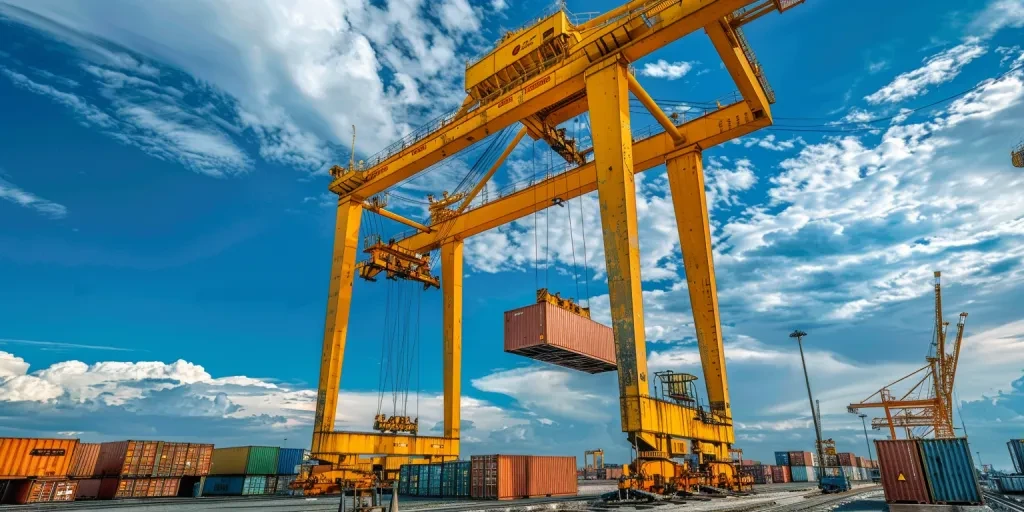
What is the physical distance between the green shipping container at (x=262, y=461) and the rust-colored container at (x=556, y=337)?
2035 centimetres

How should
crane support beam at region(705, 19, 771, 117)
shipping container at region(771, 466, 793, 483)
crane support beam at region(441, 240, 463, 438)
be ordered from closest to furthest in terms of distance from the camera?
1. crane support beam at region(705, 19, 771, 117)
2. crane support beam at region(441, 240, 463, 438)
3. shipping container at region(771, 466, 793, 483)

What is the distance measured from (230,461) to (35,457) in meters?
11.7

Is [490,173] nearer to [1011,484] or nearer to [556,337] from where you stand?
[556,337]

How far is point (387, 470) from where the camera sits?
23.0m

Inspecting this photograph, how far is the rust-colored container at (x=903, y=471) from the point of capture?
13898 millimetres

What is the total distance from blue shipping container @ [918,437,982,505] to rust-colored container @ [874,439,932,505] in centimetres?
16

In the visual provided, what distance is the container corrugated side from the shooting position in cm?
2927

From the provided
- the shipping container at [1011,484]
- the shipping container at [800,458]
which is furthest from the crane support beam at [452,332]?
the shipping container at [800,458]

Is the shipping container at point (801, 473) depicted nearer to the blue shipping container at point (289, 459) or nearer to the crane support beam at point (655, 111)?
the crane support beam at point (655, 111)

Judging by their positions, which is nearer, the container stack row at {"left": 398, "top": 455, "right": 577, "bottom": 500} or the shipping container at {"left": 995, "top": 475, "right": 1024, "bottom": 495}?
the container stack row at {"left": 398, "top": 455, "right": 577, "bottom": 500}

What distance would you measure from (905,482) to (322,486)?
1947 cm

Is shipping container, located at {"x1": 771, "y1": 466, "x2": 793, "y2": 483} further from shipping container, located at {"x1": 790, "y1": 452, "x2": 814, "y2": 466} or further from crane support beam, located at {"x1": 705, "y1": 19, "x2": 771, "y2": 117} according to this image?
crane support beam, located at {"x1": 705, "y1": 19, "x2": 771, "y2": 117}

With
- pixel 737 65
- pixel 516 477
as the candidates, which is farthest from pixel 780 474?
pixel 737 65

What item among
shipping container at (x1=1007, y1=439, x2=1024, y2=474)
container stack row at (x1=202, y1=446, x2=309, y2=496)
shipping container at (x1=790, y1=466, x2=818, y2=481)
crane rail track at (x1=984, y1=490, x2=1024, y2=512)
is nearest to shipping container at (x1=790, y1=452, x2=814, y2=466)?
shipping container at (x1=790, y1=466, x2=818, y2=481)
